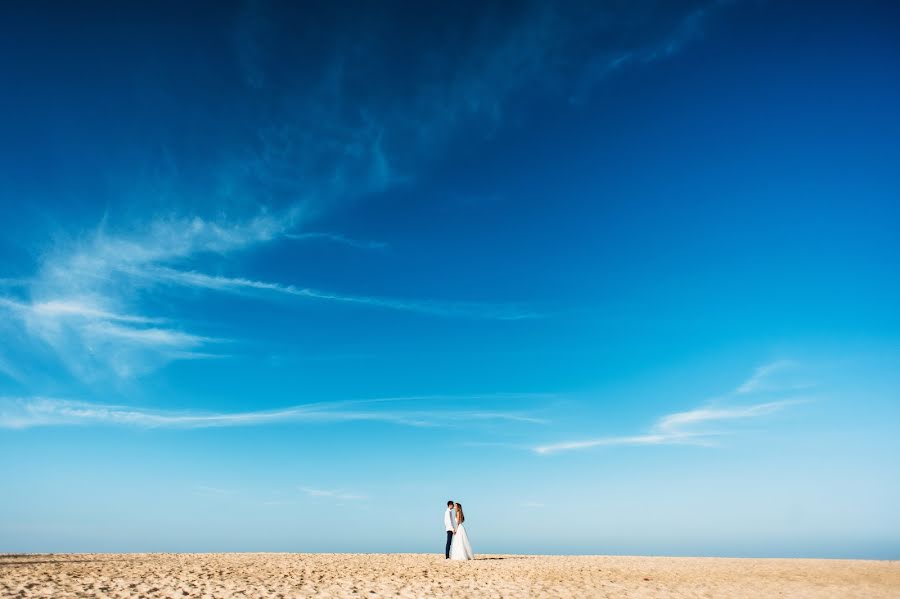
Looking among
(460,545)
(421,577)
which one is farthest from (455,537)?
(421,577)

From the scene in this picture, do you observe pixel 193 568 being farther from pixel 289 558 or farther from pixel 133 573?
pixel 289 558

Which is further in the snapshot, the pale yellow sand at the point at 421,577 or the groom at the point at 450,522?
the groom at the point at 450,522

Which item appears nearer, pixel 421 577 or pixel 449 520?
pixel 421 577

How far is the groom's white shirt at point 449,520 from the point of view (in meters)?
26.6

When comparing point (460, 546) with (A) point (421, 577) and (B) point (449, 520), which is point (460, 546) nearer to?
(B) point (449, 520)

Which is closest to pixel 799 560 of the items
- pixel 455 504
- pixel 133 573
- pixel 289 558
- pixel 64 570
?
pixel 455 504

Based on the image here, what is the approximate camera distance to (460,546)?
26.7 m

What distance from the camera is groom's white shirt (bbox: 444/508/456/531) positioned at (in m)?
26.6

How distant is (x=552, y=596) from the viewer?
56.7 feet

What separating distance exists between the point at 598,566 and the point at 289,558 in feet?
47.9

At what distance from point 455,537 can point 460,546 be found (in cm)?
45

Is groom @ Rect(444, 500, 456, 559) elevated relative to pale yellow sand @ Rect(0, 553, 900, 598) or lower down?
elevated

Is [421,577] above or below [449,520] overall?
below

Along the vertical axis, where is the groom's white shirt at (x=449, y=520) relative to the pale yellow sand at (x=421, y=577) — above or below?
above
